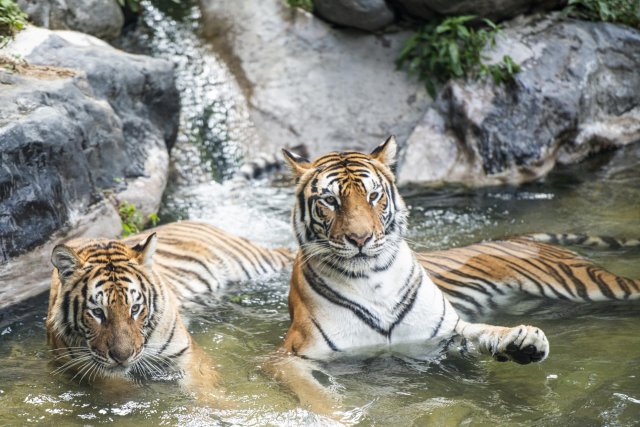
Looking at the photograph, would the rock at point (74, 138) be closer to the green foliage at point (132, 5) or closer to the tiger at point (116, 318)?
the tiger at point (116, 318)

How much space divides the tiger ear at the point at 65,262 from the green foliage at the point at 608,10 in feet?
22.8

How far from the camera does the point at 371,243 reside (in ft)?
9.53

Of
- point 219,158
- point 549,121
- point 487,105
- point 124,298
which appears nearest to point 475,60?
point 487,105

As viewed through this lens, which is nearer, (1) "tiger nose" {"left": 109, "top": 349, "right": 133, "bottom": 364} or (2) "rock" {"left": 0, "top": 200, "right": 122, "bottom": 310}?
(1) "tiger nose" {"left": 109, "top": 349, "right": 133, "bottom": 364}

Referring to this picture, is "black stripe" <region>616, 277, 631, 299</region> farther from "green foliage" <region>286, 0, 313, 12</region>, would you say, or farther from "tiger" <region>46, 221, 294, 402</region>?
"green foliage" <region>286, 0, 313, 12</region>

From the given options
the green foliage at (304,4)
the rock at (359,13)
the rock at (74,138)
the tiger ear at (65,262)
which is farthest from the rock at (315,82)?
the tiger ear at (65,262)

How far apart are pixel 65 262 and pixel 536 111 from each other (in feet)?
18.6

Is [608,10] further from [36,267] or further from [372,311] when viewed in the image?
[36,267]

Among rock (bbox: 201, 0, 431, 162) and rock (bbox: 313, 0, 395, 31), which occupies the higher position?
rock (bbox: 313, 0, 395, 31)

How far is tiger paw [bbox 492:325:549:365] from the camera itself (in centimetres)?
267

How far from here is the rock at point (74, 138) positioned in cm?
404

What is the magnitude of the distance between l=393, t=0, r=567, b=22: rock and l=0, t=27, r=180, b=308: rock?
342 centimetres

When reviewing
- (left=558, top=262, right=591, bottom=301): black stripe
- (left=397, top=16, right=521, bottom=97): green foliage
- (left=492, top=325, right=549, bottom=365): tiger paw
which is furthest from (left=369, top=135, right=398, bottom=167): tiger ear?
(left=397, top=16, right=521, bottom=97): green foliage

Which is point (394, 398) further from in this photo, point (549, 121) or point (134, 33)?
point (134, 33)
